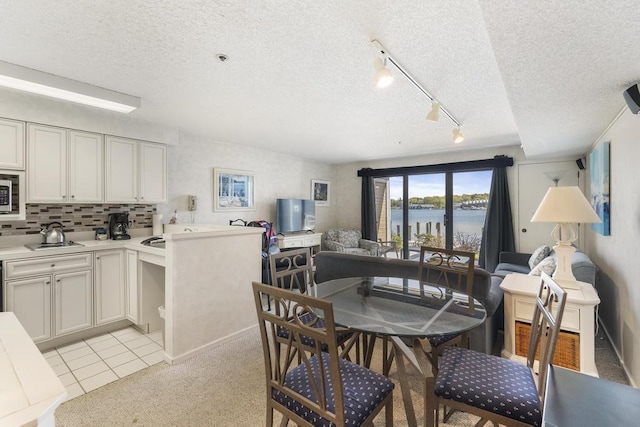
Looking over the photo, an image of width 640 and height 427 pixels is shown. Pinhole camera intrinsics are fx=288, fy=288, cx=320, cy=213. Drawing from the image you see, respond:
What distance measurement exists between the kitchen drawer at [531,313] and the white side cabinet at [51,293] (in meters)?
3.99

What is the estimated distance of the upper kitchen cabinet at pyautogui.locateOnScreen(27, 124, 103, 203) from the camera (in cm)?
283

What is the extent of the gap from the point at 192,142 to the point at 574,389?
4638 millimetres

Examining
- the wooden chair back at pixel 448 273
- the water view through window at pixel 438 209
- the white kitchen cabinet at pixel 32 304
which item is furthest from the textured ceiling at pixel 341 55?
the water view through window at pixel 438 209

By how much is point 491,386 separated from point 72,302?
359 centimetres

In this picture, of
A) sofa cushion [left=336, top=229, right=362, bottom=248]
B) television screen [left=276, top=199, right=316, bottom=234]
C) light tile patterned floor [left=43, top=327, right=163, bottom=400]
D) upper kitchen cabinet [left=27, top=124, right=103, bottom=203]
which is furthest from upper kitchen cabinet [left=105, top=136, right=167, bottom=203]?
sofa cushion [left=336, top=229, right=362, bottom=248]

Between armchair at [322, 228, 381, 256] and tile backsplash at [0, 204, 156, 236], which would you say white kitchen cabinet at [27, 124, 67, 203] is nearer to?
tile backsplash at [0, 204, 156, 236]

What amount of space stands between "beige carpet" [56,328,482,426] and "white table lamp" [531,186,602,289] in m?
1.39

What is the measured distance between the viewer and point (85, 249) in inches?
115

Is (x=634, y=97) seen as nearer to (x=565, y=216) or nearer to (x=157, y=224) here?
(x=565, y=216)

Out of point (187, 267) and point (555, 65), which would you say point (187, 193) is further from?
point (555, 65)

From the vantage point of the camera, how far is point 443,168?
5633 mm

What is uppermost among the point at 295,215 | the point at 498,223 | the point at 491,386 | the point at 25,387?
the point at 295,215

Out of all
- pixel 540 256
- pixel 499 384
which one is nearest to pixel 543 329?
pixel 499 384

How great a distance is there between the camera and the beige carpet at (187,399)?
5.93 ft
